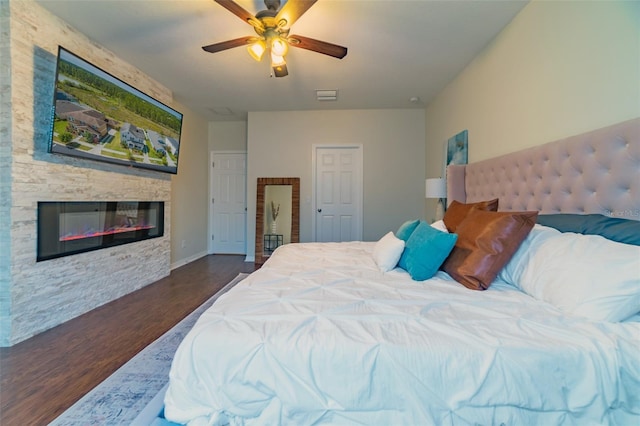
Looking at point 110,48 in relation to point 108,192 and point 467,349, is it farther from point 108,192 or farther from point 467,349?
point 467,349

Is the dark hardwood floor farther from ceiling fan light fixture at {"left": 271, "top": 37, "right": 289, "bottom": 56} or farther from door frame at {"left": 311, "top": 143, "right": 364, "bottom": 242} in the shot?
ceiling fan light fixture at {"left": 271, "top": 37, "right": 289, "bottom": 56}

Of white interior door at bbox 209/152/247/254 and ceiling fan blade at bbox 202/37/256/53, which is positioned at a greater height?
ceiling fan blade at bbox 202/37/256/53

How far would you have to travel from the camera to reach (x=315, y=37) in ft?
8.19

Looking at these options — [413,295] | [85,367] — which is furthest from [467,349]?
[85,367]

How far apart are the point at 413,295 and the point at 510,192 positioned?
1.42m

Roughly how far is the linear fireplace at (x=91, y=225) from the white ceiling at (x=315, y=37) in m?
1.63

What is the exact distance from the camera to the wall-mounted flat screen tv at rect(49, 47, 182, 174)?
217 centimetres

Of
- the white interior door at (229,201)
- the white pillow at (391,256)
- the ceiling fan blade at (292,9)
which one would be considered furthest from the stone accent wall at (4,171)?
the white interior door at (229,201)

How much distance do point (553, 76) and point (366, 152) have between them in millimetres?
2833

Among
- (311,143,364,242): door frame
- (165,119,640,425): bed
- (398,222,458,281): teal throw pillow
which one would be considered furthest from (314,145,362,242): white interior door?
(165,119,640,425): bed

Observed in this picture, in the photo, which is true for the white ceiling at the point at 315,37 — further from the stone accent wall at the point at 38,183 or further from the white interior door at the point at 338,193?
the white interior door at the point at 338,193

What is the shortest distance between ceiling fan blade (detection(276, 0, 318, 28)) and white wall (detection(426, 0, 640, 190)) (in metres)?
1.63

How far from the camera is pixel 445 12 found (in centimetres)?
211

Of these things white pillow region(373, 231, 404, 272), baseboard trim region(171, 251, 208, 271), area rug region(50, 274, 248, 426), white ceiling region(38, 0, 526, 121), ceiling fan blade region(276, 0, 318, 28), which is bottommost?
area rug region(50, 274, 248, 426)
